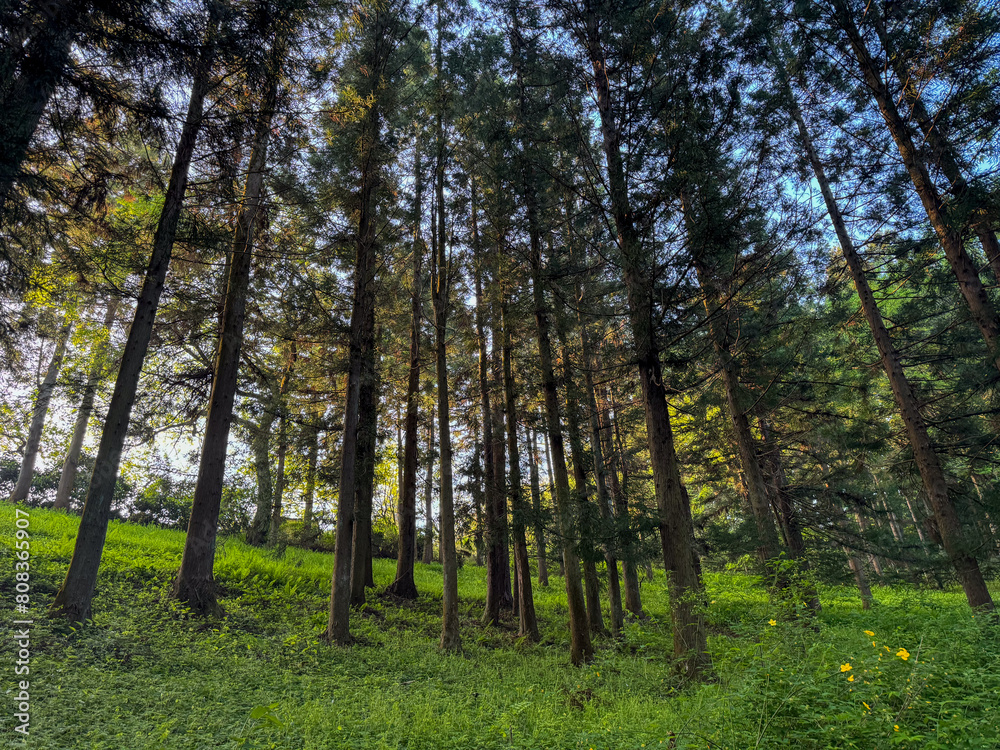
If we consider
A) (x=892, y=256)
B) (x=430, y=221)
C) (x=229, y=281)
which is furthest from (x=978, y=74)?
(x=229, y=281)

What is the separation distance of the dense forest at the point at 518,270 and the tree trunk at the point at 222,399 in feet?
0.17

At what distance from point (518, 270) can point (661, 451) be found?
15.4ft

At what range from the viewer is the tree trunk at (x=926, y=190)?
7.33 meters

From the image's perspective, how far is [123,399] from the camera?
21.8 feet

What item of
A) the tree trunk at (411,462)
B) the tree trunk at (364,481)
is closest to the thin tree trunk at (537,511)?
the tree trunk at (411,462)

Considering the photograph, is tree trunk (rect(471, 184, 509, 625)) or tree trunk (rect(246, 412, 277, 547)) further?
tree trunk (rect(246, 412, 277, 547))

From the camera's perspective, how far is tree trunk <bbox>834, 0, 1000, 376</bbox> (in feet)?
24.1

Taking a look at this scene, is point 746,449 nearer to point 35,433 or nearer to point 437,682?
point 437,682

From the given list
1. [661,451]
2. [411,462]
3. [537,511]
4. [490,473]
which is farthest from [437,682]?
[411,462]

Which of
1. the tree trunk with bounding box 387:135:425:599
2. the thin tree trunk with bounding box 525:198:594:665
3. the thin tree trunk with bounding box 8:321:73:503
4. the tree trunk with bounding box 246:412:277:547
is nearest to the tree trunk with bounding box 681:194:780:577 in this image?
the thin tree trunk with bounding box 525:198:594:665

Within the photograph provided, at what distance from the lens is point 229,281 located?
912 centimetres

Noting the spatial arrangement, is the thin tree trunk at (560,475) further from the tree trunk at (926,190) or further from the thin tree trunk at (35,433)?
the thin tree trunk at (35,433)

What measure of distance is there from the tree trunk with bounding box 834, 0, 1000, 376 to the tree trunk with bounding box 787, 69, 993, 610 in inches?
5.7

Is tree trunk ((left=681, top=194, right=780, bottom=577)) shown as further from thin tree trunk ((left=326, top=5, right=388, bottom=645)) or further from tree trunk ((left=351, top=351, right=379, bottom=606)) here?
tree trunk ((left=351, top=351, right=379, bottom=606))
